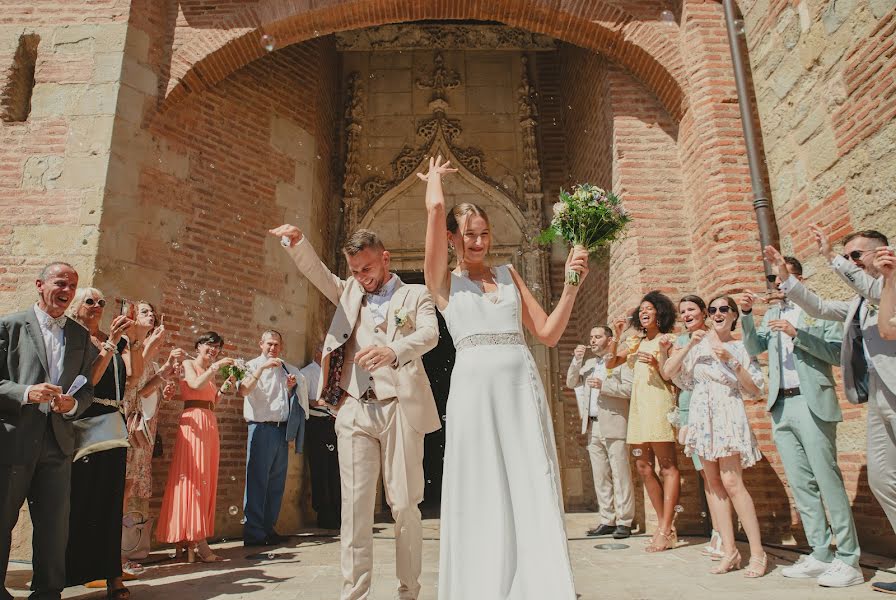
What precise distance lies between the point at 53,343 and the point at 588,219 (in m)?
3.24

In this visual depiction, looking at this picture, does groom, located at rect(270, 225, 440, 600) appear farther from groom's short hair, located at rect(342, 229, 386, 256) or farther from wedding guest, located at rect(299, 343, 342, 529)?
wedding guest, located at rect(299, 343, 342, 529)

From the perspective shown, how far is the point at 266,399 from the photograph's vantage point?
6566mm

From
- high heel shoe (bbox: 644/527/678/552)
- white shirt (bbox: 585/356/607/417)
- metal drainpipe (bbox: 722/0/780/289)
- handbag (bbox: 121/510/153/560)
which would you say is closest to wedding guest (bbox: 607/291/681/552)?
high heel shoe (bbox: 644/527/678/552)

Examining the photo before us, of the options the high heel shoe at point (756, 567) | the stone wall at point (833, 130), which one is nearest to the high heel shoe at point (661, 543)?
the high heel shoe at point (756, 567)

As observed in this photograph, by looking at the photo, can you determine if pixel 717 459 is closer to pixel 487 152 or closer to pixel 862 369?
pixel 862 369

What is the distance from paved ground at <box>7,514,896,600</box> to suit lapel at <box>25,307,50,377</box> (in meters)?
1.57

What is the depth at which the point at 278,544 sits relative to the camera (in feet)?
20.4

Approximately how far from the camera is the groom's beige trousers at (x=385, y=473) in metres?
3.16

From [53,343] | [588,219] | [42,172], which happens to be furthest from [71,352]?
[42,172]

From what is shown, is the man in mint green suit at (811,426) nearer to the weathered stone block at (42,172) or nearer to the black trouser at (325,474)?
the black trouser at (325,474)

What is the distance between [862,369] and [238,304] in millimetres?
6185

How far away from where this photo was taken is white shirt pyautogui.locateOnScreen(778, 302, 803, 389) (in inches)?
169

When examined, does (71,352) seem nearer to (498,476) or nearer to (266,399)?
(498,476)

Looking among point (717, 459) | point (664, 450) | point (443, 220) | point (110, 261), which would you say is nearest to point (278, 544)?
point (110, 261)
